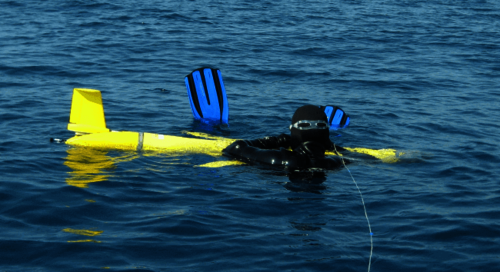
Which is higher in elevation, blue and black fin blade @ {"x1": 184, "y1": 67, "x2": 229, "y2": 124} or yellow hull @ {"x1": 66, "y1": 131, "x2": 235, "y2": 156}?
blue and black fin blade @ {"x1": 184, "y1": 67, "x2": 229, "y2": 124}

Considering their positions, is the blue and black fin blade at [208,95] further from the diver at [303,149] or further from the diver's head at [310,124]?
the diver's head at [310,124]

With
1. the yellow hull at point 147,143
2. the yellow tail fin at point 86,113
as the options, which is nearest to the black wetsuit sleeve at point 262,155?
the yellow hull at point 147,143

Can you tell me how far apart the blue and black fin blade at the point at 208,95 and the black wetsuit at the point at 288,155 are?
2010 mm

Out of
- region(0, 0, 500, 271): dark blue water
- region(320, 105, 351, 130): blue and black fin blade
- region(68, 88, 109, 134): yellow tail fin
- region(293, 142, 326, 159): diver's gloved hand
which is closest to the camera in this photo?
region(0, 0, 500, 271): dark blue water

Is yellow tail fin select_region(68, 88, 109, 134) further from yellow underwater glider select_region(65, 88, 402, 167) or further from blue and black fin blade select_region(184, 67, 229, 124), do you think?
blue and black fin blade select_region(184, 67, 229, 124)

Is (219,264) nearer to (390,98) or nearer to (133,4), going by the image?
(390,98)

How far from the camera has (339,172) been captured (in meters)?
6.70

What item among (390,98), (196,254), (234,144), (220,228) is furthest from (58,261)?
(390,98)

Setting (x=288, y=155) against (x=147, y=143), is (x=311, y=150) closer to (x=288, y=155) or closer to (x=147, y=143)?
(x=288, y=155)

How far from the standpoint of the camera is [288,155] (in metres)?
6.53

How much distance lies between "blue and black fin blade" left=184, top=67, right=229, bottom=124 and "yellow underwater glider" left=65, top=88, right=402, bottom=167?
5.22 ft

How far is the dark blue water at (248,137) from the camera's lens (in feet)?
14.8

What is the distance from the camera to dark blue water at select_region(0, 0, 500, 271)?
4.52 m

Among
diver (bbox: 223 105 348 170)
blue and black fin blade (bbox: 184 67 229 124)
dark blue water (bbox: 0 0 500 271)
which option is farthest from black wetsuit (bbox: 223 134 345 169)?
blue and black fin blade (bbox: 184 67 229 124)
